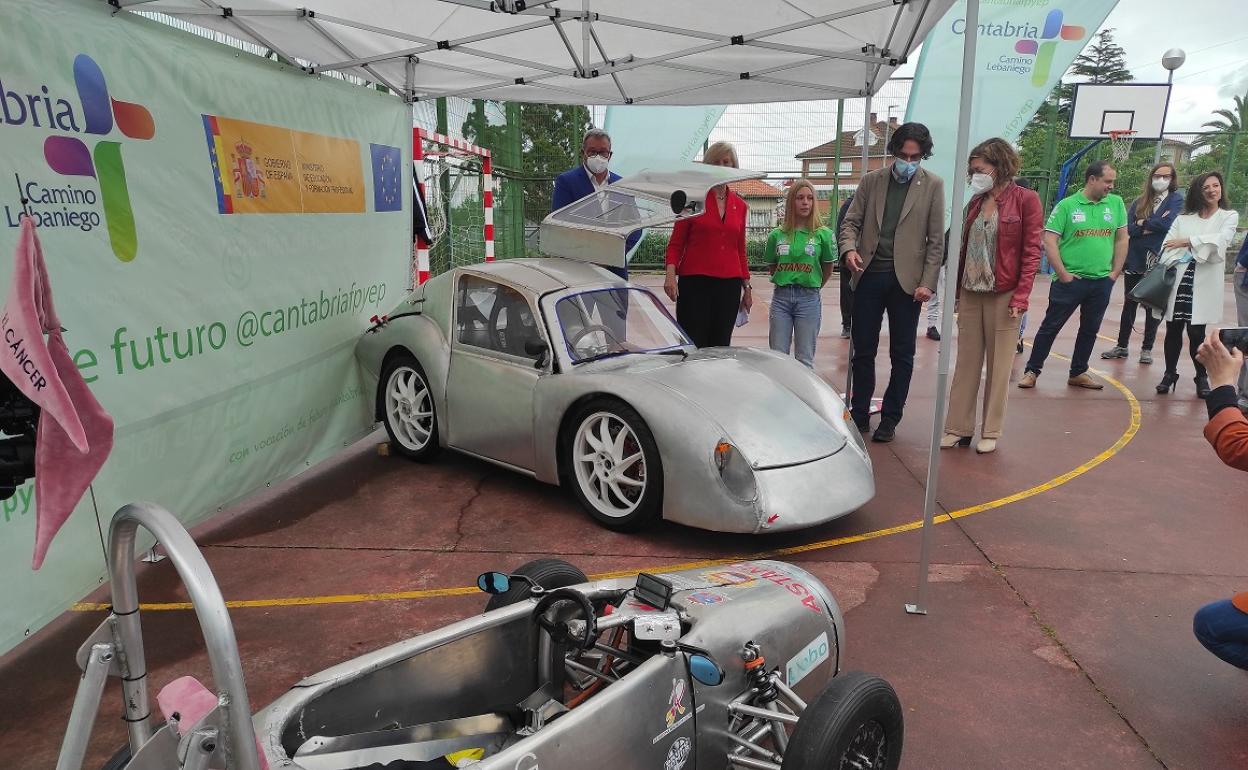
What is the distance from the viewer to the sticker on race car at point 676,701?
2021 millimetres

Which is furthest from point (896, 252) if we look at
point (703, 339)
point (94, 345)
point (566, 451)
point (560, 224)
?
point (94, 345)

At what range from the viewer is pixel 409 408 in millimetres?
5422

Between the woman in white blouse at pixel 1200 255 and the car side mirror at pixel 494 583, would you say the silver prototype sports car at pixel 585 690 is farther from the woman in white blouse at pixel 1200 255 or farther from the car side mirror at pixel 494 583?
the woman in white blouse at pixel 1200 255

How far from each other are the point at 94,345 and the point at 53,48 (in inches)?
46.3

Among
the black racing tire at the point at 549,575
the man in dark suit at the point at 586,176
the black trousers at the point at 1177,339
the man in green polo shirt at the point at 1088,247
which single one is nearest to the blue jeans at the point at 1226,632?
the black racing tire at the point at 549,575

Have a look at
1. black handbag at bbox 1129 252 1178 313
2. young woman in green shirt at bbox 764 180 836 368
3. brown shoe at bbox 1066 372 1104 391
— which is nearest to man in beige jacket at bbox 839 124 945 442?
young woman in green shirt at bbox 764 180 836 368

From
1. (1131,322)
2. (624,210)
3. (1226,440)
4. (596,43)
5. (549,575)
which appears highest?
(596,43)

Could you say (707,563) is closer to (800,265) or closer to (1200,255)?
(800,265)

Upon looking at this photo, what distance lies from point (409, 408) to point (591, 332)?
1461 millimetres

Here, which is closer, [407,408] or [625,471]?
[625,471]

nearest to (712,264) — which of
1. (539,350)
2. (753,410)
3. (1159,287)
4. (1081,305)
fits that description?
(539,350)

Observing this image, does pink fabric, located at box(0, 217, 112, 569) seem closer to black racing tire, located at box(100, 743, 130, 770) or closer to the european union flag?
black racing tire, located at box(100, 743, 130, 770)

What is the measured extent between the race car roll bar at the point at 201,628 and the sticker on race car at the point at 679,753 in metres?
1.08

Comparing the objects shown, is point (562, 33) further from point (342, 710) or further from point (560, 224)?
point (342, 710)
